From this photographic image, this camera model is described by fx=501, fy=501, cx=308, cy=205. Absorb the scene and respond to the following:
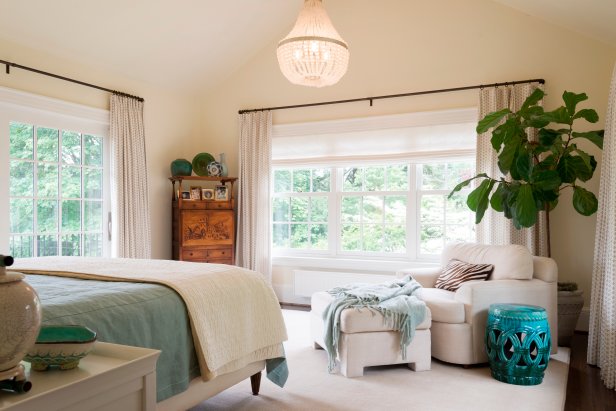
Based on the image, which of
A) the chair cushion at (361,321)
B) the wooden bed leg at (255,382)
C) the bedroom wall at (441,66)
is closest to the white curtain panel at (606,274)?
the bedroom wall at (441,66)

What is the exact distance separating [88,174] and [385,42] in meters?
3.29

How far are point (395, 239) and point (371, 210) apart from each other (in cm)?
41

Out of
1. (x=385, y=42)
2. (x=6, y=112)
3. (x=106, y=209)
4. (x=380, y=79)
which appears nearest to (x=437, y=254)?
(x=380, y=79)

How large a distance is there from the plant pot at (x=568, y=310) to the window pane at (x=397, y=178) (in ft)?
6.19

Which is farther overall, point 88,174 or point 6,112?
point 88,174

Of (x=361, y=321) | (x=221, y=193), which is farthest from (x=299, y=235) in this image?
(x=361, y=321)

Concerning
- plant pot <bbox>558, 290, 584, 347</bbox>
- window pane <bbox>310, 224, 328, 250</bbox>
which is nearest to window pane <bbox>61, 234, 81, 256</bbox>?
window pane <bbox>310, 224, 328, 250</bbox>

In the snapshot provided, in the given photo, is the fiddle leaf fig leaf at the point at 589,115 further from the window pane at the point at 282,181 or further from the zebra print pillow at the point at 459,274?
the window pane at the point at 282,181

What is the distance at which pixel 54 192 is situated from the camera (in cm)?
453

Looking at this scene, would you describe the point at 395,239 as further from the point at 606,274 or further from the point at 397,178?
the point at 606,274

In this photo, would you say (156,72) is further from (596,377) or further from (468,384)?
(596,377)

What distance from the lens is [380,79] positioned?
5293 mm

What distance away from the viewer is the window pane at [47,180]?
173 inches

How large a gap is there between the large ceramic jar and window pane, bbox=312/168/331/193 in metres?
4.71
